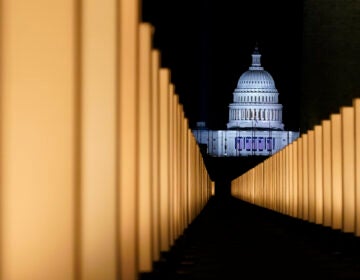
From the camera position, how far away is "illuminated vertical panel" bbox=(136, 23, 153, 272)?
30.8ft

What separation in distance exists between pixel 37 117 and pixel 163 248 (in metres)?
8.88

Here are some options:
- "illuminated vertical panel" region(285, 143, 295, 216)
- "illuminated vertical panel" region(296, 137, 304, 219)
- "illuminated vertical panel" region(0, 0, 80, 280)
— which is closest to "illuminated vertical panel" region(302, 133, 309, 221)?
"illuminated vertical panel" region(296, 137, 304, 219)

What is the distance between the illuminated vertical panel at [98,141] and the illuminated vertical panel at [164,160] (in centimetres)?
598

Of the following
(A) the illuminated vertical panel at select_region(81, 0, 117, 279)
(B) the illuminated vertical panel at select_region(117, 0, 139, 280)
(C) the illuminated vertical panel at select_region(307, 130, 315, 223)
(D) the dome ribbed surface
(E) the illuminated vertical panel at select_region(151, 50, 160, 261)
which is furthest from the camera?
(D) the dome ribbed surface

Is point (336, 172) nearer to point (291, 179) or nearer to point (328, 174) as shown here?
point (328, 174)

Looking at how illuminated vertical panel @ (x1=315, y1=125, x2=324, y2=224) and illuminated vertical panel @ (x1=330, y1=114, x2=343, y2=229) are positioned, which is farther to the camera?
illuminated vertical panel @ (x1=315, y1=125, x2=324, y2=224)

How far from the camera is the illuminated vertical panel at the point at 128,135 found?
790 centimetres

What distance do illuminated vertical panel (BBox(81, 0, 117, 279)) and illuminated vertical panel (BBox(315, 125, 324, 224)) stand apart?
1649 cm

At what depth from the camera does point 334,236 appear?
823 inches

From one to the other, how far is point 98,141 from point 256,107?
18750cm

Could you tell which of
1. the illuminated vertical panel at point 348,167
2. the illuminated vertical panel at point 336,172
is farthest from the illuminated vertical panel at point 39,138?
the illuminated vertical panel at point 336,172

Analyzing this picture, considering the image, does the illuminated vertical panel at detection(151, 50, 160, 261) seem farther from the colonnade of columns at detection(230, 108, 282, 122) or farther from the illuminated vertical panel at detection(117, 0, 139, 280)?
the colonnade of columns at detection(230, 108, 282, 122)

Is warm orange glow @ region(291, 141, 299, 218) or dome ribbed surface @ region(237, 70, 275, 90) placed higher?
dome ribbed surface @ region(237, 70, 275, 90)

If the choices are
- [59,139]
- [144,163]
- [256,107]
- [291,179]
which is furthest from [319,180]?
[256,107]
